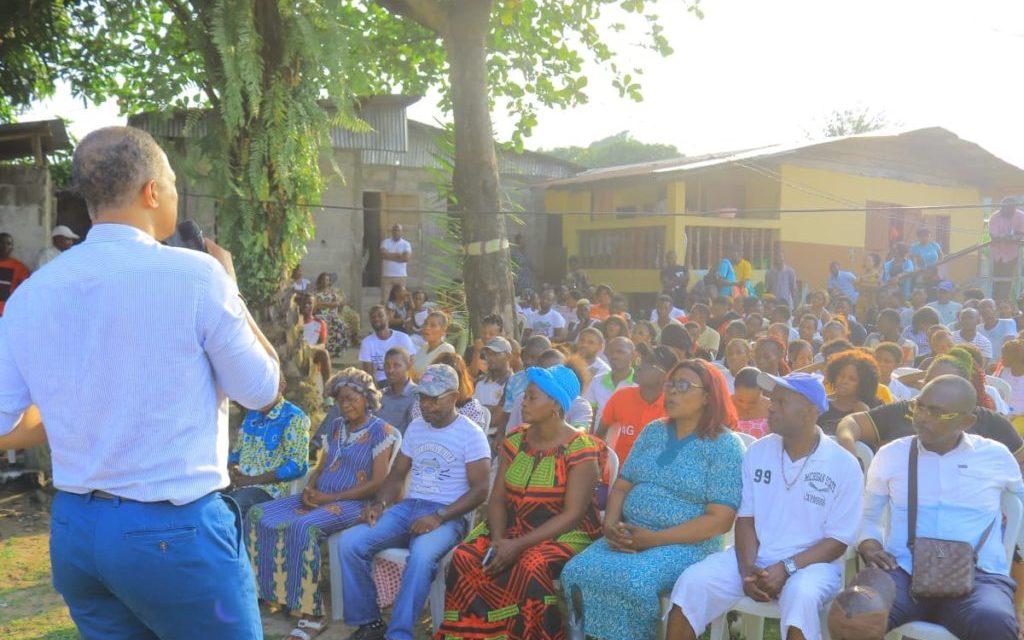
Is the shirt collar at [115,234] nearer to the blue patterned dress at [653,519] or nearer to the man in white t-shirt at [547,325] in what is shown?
the blue patterned dress at [653,519]

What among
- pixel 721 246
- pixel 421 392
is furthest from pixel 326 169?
pixel 421 392

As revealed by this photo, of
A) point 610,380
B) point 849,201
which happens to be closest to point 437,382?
point 610,380

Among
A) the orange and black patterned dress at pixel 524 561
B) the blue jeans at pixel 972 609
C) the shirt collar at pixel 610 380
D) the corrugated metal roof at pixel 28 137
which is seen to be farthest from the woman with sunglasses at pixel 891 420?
the corrugated metal roof at pixel 28 137

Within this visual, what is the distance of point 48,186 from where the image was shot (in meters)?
8.85

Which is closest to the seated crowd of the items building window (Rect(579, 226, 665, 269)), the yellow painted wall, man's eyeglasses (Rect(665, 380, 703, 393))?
man's eyeglasses (Rect(665, 380, 703, 393))

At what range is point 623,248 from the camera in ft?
55.9

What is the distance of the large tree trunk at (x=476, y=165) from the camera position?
8672mm

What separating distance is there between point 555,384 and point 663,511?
0.80 meters

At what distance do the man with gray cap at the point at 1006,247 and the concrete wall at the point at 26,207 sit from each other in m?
12.4

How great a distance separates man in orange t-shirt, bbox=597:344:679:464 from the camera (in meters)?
5.55

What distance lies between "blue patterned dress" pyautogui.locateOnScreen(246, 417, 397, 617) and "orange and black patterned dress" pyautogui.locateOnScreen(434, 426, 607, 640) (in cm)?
92

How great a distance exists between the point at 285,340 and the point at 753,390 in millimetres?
3795

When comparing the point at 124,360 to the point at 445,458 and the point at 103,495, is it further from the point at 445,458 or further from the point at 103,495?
the point at 445,458

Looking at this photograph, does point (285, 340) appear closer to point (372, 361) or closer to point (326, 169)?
point (372, 361)
